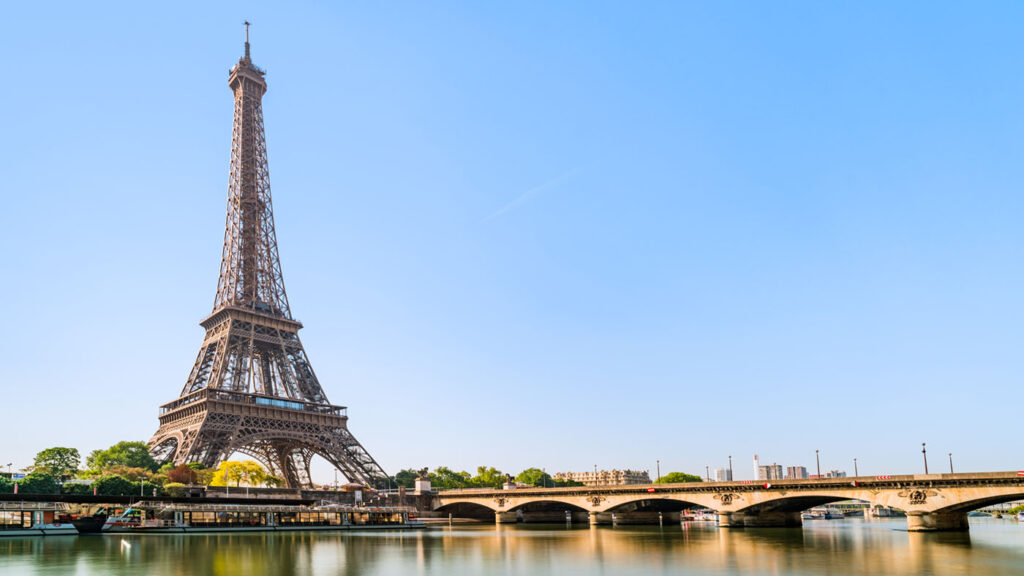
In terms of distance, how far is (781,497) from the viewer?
2685 inches

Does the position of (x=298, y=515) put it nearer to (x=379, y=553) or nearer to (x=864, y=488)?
(x=379, y=553)

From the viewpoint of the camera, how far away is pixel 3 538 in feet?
176

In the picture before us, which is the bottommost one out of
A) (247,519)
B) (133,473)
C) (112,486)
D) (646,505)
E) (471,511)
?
(471,511)

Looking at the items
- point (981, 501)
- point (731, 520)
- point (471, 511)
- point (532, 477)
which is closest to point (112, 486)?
point (471, 511)

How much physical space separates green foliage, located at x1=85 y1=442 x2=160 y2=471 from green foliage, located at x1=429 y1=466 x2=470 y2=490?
4902 cm

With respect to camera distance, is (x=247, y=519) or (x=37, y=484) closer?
(x=247, y=519)

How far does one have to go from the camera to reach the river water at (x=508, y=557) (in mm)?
31438

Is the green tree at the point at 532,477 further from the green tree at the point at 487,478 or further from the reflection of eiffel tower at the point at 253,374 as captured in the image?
the reflection of eiffel tower at the point at 253,374

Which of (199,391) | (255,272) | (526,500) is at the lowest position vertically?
(526,500)

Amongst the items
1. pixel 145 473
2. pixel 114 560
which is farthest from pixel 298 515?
pixel 114 560

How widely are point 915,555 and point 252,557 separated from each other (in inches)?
1373

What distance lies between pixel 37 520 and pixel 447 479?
83.7 meters

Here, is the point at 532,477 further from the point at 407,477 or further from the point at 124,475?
the point at 124,475

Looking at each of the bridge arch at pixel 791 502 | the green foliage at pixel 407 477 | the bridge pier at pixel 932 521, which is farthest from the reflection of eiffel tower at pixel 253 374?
the bridge pier at pixel 932 521
